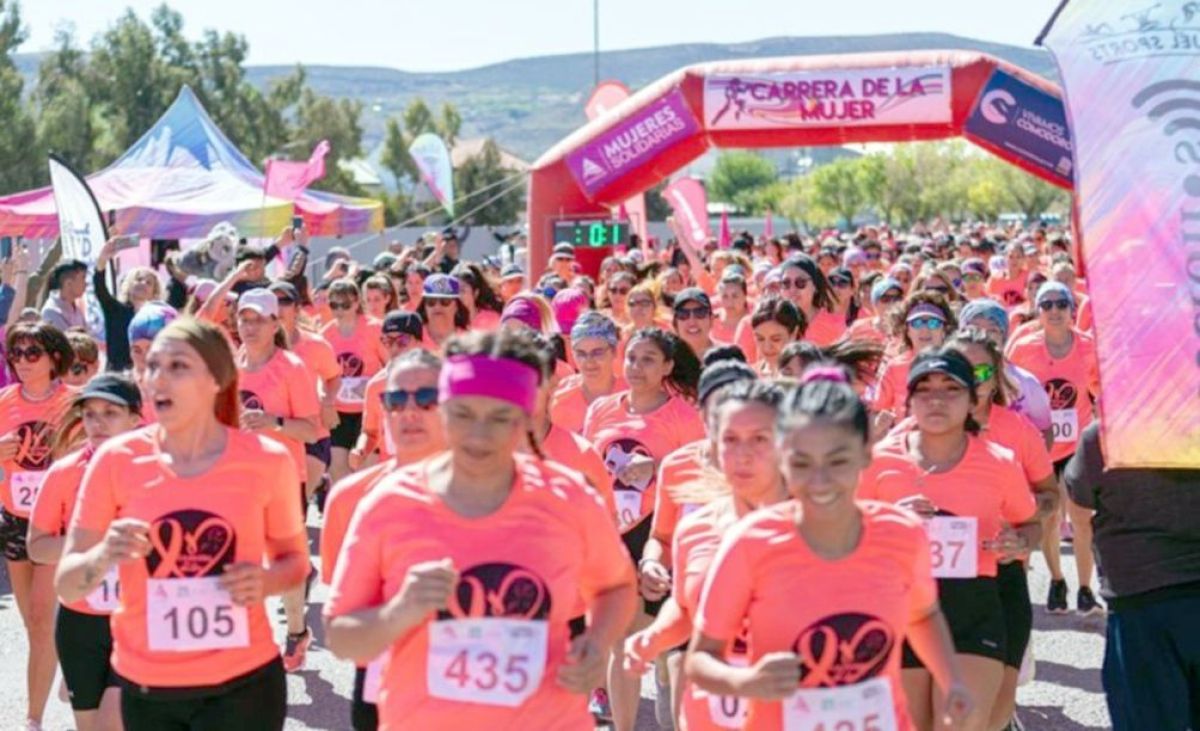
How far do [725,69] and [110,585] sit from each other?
578 inches

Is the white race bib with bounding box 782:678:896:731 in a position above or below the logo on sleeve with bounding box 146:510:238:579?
below

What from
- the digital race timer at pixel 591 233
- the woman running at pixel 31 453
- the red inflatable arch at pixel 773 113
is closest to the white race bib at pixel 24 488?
the woman running at pixel 31 453

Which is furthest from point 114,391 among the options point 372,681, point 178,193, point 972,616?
point 178,193

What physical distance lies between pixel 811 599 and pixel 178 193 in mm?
A: 22357

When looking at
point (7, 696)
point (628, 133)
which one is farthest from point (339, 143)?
point (7, 696)

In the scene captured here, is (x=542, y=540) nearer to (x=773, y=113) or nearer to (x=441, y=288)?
(x=441, y=288)

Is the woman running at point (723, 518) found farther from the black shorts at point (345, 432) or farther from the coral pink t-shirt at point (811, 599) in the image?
the black shorts at point (345, 432)

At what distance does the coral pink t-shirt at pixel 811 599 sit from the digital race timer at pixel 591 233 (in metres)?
17.3

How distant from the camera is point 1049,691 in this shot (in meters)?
8.56

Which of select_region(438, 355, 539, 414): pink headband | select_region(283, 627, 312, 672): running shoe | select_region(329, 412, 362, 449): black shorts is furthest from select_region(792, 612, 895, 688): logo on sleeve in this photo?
select_region(329, 412, 362, 449): black shorts

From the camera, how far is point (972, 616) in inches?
245

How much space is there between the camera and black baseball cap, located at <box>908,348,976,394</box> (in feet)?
19.8

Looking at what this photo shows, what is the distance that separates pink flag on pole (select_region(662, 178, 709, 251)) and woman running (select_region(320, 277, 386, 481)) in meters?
13.9

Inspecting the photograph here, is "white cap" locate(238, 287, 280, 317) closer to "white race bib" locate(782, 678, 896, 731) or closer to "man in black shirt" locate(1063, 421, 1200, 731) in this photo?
"man in black shirt" locate(1063, 421, 1200, 731)
